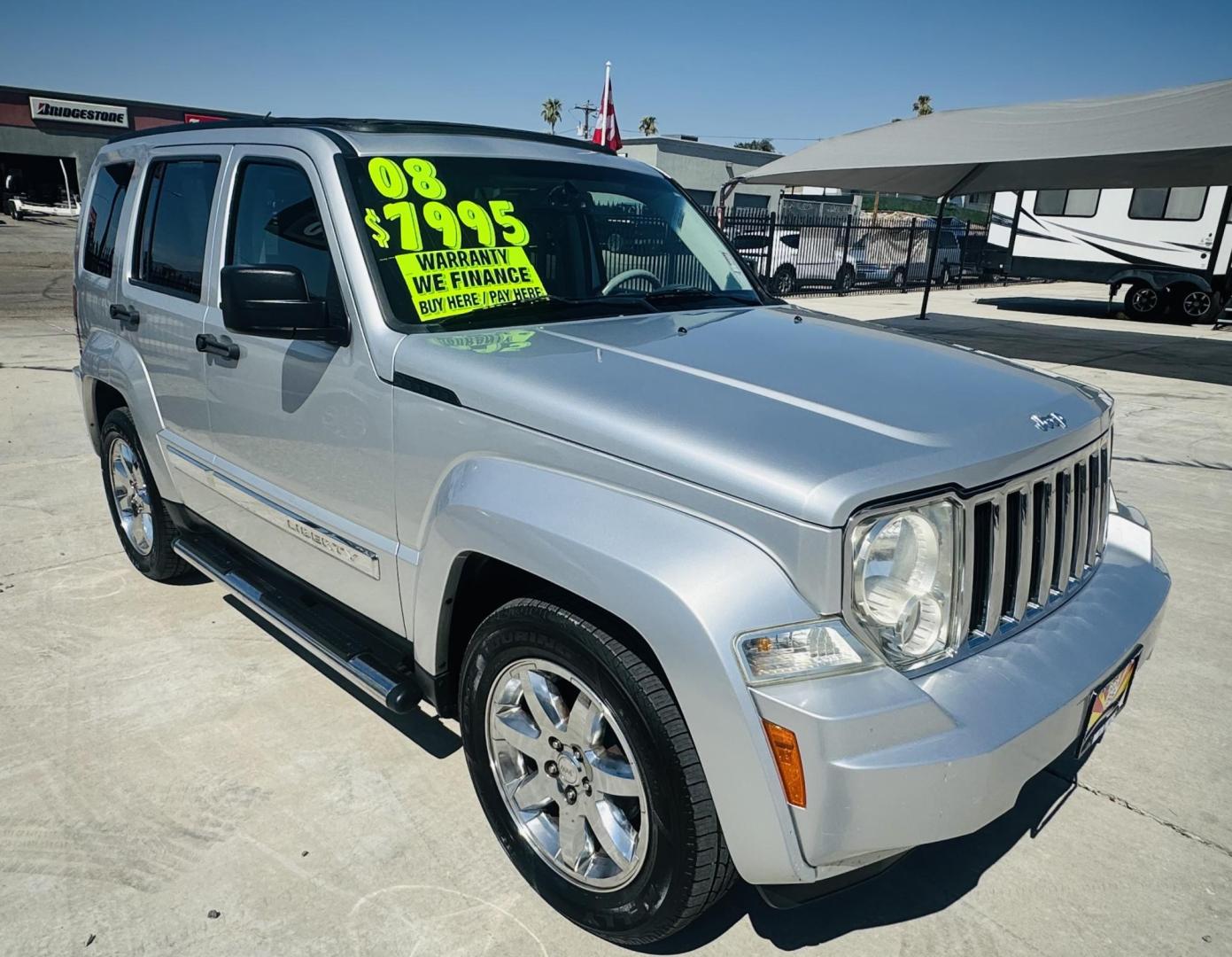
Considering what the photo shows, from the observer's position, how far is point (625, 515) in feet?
6.54

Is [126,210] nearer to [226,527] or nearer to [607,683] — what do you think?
[226,527]

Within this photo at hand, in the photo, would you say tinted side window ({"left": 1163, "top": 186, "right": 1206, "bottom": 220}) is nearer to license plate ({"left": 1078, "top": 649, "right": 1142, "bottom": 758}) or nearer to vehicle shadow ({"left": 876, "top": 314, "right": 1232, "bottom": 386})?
vehicle shadow ({"left": 876, "top": 314, "right": 1232, "bottom": 386})

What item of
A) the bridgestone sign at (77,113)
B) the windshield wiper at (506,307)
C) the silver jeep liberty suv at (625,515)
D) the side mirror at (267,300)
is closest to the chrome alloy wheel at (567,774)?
the silver jeep liberty suv at (625,515)

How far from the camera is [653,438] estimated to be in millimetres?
2002

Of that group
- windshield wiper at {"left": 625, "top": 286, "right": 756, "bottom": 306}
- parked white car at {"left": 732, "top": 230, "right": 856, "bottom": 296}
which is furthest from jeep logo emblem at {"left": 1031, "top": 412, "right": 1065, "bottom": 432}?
parked white car at {"left": 732, "top": 230, "right": 856, "bottom": 296}

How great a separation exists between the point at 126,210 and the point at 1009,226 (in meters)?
21.1

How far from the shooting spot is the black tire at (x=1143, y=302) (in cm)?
1922

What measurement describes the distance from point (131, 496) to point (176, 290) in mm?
1317

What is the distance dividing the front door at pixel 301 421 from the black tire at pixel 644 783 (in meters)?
0.61

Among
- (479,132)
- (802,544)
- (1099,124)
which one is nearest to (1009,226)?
(1099,124)

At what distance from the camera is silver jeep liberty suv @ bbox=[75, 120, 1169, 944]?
1808mm

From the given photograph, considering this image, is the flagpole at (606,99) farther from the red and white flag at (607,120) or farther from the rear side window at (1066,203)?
the rear side window at (1066,203)

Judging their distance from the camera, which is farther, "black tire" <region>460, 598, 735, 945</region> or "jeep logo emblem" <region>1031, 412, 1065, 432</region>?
"jeep logo emblem" <region>1031, 412, 1065, 432</region>

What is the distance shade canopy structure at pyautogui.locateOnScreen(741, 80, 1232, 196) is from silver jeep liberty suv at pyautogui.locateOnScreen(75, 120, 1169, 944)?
11.2 meters
